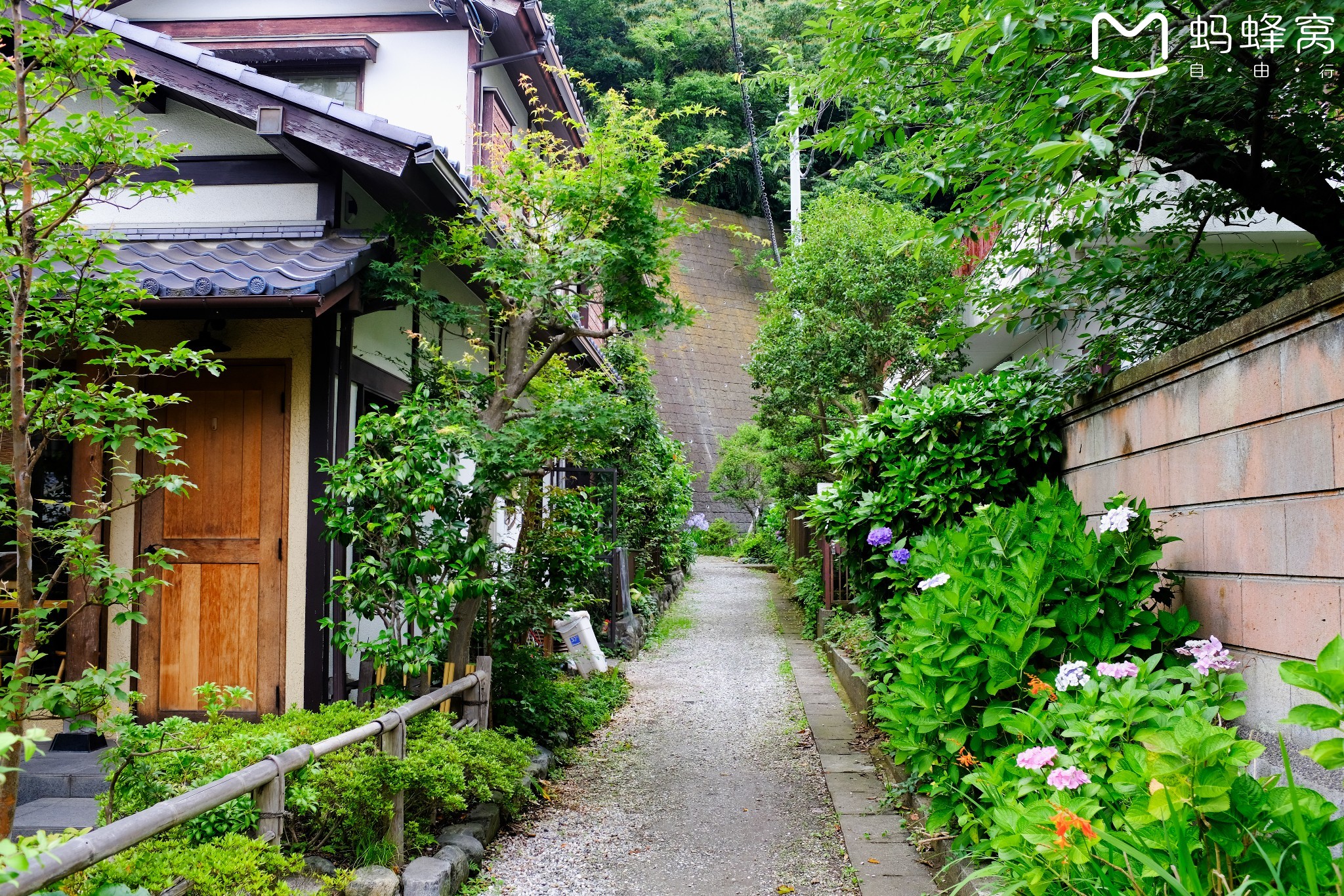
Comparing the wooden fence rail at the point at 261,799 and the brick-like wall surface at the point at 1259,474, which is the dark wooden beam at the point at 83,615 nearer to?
the wooden fence rail at the point at 261,799

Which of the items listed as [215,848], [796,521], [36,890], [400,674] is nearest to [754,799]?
[400,674]

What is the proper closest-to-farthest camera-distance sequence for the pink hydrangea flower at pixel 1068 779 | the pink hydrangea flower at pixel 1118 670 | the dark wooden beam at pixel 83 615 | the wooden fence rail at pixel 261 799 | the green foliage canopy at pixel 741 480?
the wooden fence rail at pixel 261 799, the pink hydrangea flower at pixel 1068 779, the pink hydrangea flower at pixel 1118 670, the dark wooden beam at pixel 83 615, the green foliage canopy at pixel 741 480

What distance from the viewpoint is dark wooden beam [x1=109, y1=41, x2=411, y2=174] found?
5676mm

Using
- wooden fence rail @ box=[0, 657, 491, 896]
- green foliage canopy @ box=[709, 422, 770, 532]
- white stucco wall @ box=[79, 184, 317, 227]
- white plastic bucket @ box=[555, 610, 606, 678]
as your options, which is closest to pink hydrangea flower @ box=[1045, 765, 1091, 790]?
wooden fence rail @ box=[0, 657, 491, 896]

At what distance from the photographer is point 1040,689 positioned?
3.17 metres

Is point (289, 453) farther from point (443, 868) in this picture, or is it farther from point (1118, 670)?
point (1118, 670)

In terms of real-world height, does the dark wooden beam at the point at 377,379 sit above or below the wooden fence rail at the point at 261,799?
above

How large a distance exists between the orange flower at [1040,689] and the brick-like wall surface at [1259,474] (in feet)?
2.15

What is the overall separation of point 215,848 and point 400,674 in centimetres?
227

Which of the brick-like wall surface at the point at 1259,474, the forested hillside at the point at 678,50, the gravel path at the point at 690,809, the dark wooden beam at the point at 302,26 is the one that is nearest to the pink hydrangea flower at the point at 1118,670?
the brick-like wall surface at the point at 1259,474

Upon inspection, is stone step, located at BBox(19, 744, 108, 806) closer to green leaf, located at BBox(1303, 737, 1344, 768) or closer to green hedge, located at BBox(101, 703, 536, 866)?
green hedge, located at BBox(101, 703, 536, 866)

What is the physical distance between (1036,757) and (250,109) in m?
5.88

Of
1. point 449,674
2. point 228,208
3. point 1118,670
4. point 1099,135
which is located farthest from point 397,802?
point 228,208

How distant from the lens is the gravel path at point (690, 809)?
4.39 m
